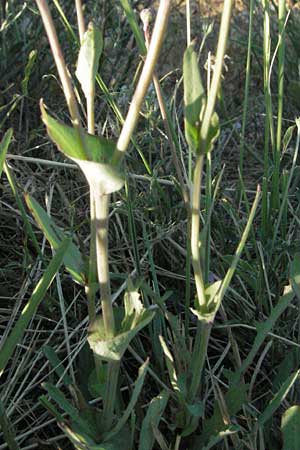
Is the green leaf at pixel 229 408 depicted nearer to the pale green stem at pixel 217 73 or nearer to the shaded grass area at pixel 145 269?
the shaded grass area at pixel 145 269

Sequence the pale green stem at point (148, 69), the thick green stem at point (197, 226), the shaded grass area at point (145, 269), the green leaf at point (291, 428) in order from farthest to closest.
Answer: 1. the shaded grass area at point (145, 269)
2. the green leaf at point (291, 428)
3. the thick green stem at point (197, 226)
4. the pale green stem at point (148, 69)

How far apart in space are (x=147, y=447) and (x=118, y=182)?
28 centimetres

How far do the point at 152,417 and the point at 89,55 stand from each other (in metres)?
0.33

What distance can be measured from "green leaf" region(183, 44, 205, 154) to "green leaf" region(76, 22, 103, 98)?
0.08m

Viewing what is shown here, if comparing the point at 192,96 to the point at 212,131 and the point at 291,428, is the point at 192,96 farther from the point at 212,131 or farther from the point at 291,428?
the point at 291,428

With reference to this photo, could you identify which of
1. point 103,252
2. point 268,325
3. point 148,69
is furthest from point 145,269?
point 148,69

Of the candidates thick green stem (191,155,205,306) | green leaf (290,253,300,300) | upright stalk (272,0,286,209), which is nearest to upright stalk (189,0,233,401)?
thick green stem (191,155,205,306)


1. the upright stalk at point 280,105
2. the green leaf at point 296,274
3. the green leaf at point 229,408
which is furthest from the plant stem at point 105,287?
the upright stalk at point 280,105

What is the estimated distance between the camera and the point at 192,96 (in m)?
0.57

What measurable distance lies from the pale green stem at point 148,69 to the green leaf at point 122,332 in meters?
0.14

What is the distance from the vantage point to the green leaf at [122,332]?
23.7 inches

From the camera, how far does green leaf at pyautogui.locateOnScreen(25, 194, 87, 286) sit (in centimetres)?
66

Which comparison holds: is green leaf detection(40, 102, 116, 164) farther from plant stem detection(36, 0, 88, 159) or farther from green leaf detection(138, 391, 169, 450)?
green leaf detection(138, 391, 169, 450)

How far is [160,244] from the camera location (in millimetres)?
965
